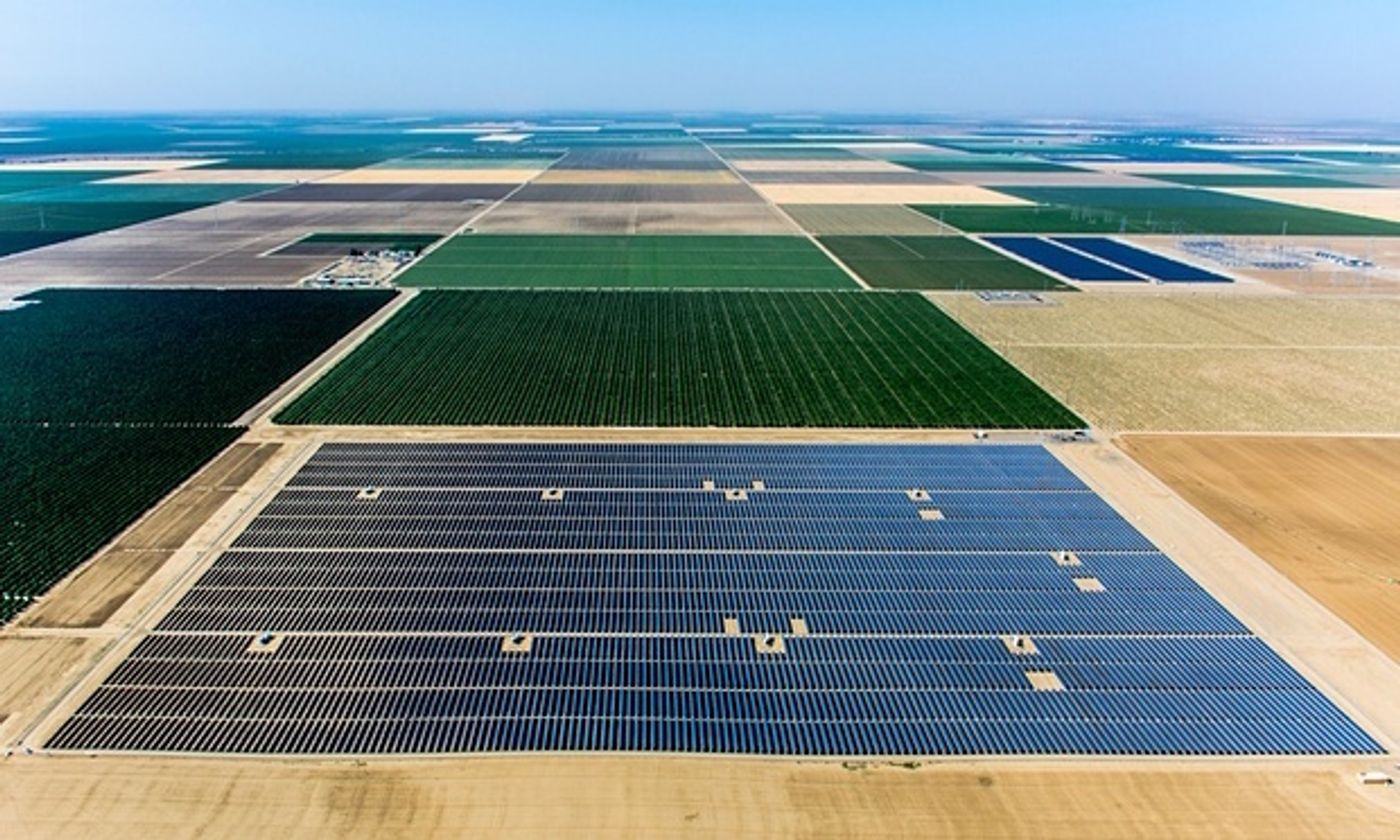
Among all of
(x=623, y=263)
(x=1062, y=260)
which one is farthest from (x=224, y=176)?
(x=1062, y=260)

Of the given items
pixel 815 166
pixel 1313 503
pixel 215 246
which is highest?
pixel 815 166

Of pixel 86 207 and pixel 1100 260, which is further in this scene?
pixel 86 207

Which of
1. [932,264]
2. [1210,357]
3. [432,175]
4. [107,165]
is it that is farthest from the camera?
[107,165]

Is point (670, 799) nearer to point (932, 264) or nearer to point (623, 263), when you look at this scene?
point (623, 263)

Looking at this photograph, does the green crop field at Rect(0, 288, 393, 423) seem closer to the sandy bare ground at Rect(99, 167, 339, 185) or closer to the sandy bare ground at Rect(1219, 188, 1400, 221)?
the sandy bare ground at Rect(99, 167, 339, 185)

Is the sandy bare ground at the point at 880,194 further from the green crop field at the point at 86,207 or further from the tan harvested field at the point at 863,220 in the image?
the green crop field at the point at 86,207

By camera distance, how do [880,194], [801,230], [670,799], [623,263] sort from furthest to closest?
[880,194] → [801,230] → [623,263] → [670,799]

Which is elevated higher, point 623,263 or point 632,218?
point 632,218

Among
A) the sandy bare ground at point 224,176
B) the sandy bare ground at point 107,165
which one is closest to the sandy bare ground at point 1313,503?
the sandy bare ground at point 224,176

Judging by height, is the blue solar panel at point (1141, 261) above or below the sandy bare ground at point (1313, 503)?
above
